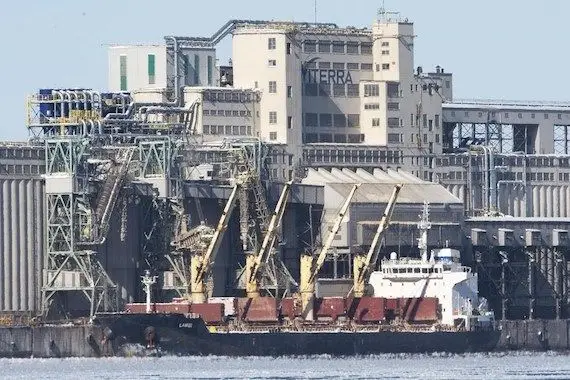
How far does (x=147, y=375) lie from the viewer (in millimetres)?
166250

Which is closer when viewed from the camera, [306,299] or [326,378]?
[326,378]

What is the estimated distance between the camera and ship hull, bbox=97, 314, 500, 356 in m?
188

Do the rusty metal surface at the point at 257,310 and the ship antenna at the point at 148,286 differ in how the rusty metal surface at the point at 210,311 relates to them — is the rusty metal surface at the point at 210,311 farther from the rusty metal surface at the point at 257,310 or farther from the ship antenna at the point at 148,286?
the ship antenna at the point at 148,286

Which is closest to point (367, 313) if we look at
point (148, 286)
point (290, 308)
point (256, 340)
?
point (290, 308)

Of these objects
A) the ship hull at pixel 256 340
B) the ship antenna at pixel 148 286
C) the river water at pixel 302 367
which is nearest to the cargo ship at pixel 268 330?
the ship hull at pixel 256 340

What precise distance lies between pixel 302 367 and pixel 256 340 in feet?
48.4

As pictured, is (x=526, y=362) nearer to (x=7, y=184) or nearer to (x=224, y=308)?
(x=224, y=308)

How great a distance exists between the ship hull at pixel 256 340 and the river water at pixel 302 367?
3.27ft

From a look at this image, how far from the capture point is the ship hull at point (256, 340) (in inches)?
7407

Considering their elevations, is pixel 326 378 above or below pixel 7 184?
below

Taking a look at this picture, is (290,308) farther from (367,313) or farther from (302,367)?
(302,367)

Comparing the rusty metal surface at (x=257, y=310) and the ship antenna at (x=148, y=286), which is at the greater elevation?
the ship antenna at (x=148, y=286)

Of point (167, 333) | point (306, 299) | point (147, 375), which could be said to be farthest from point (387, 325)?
point (147, 375)

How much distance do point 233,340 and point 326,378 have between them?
30967 millimetres
